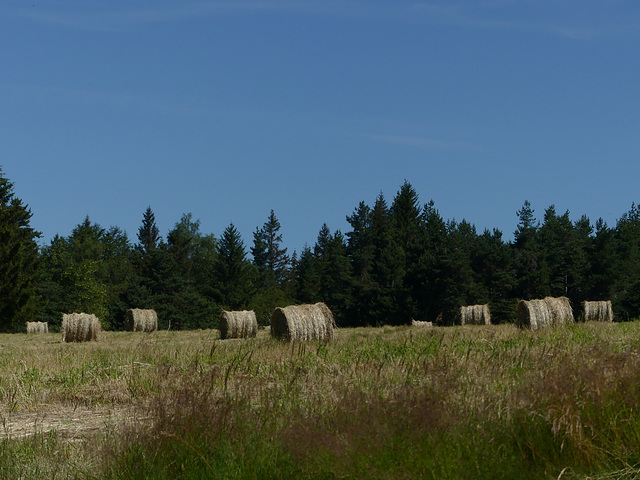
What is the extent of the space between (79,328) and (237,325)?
19.1 feet

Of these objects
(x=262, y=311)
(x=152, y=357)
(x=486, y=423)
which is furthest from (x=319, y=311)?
(x=262, y=311)

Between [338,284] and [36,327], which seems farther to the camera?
[338,284]

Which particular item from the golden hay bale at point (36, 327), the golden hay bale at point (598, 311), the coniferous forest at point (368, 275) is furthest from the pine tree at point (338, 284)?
the golden hay bale at point (598, 311)

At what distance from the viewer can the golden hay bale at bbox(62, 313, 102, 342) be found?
25.3 metres

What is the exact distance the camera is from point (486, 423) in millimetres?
5062

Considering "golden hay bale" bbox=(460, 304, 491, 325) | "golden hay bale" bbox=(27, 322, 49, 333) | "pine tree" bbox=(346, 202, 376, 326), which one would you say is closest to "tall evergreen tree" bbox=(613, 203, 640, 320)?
"pine tree" bbox=(346, 202, 376, 326)

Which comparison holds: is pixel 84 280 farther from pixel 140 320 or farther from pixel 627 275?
pixel 627 275

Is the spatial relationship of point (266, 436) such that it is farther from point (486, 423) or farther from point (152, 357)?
point (152, 357)

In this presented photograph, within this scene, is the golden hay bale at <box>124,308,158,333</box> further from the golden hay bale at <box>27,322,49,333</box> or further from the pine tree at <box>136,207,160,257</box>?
the pine tree at <box>136,207,160,257</box>

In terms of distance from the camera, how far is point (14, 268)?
55.0 metres

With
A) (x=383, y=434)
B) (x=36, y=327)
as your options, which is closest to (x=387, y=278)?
(x=36, y=327)

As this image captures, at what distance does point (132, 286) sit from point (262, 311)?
16.7 m

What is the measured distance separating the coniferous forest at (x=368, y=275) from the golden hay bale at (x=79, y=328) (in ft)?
107

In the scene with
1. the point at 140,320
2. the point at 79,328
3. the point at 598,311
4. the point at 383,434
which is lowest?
the point at 383,434
